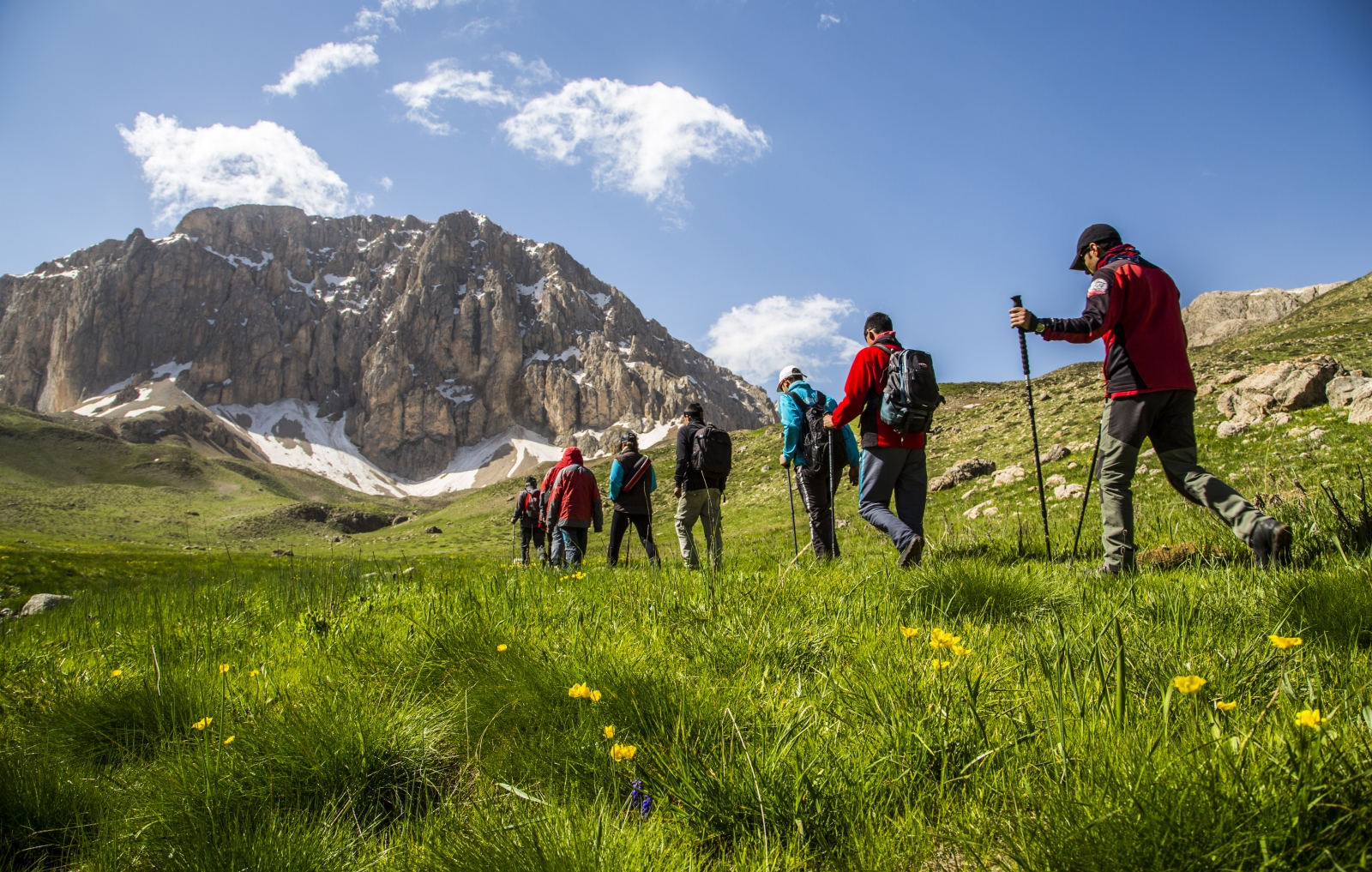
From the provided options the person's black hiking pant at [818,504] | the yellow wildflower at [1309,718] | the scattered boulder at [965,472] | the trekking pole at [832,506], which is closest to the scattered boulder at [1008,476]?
the scattered boulder at [965,472]

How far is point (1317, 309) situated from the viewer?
54.5 m

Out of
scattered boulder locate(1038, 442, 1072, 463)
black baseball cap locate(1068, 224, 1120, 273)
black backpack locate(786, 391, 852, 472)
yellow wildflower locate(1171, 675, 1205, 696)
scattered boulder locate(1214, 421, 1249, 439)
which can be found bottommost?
yellow wildflower locate(1171, 675, 1205, 696)

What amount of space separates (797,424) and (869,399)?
187cm

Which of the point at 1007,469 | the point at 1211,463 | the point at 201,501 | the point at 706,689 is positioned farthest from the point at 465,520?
the point at 201,501

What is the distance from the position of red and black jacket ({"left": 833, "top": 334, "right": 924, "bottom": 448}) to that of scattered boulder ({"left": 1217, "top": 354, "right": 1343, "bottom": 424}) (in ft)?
49.6

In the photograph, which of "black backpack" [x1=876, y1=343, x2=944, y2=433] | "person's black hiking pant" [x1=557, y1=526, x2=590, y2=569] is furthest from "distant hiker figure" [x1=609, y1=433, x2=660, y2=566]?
"black backpack" [x1=876, y1=343, x2=944, y2=433]

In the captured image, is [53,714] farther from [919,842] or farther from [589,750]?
[919,842]

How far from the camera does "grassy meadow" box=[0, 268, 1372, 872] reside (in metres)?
1.50

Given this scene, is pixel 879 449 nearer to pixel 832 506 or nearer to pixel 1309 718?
pixel 832 506

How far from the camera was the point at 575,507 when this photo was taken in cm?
1262

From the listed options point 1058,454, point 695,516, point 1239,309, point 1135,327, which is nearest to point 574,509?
point 695,516

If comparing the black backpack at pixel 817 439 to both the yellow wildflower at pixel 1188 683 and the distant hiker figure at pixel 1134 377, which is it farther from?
the yellow wildflower at pixel 1188 683

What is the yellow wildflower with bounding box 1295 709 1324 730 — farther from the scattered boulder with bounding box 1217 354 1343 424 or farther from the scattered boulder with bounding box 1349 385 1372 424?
the scattered boulder with bounding box 1217 354 1343 424

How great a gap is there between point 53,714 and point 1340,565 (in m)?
7.14
